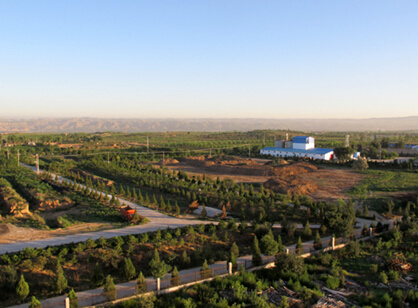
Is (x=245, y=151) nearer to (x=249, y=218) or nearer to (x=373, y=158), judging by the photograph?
(x=373, y=158)

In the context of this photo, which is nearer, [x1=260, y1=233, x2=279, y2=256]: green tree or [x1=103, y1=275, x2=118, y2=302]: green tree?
[x1=103, y1=275, x2=118, y2=302]: green tree

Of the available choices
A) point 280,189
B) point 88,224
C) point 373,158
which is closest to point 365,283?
point 88,224

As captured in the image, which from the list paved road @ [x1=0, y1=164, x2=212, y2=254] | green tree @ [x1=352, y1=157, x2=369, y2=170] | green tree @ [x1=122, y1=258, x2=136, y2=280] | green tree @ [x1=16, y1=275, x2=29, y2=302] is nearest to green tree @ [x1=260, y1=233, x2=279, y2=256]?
green tree @ [x1=122, y1=258, x2=136, y2=280]

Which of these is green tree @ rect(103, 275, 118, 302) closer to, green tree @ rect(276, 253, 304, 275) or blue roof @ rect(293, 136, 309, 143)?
green tree @ rect(276, 253, 304, 275)

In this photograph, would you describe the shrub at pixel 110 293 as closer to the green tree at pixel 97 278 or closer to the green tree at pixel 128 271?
the green tree at pixel 97 278

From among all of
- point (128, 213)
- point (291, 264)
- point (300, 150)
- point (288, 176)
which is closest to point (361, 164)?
point (288, 176)

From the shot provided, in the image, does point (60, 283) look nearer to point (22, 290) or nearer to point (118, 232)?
point (22, 290)
